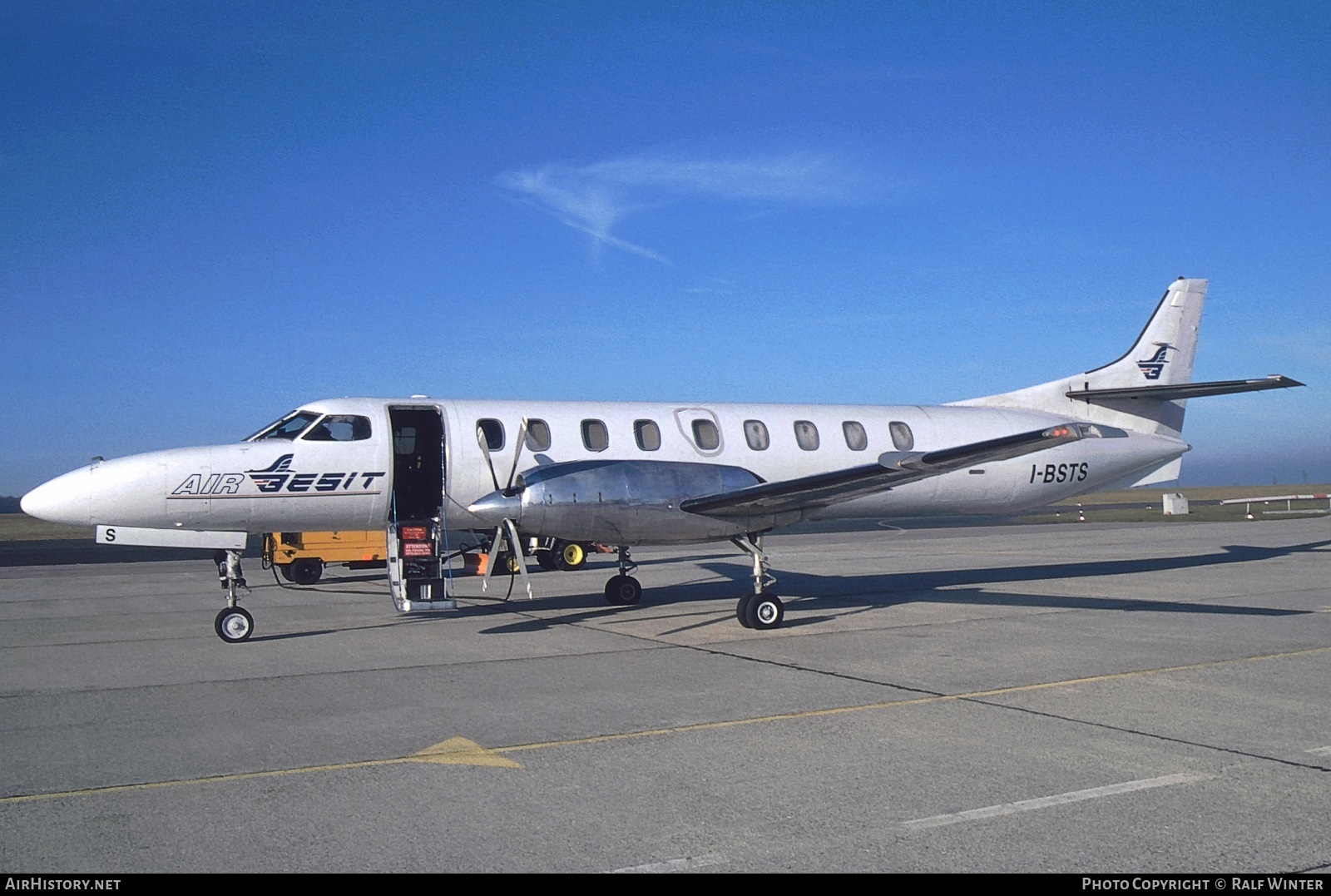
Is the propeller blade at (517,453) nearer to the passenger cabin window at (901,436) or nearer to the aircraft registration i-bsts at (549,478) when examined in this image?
the aircraft registration i-bsts at (549,478)

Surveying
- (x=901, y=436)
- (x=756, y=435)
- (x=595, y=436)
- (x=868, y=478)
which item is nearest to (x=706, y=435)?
(x=756, y=435)

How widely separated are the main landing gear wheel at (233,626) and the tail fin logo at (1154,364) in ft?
50.2

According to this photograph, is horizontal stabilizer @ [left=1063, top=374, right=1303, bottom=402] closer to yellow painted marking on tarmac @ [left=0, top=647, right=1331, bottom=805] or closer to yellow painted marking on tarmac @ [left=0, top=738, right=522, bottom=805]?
yellow painted marking on tarmac @ [left=0, top=647, right=1331, bottom=805]

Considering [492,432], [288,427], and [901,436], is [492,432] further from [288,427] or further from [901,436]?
[901,436]

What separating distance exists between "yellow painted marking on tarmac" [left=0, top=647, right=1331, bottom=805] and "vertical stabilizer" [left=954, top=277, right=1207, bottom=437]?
9907mm

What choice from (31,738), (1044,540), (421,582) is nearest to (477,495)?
(421,582)

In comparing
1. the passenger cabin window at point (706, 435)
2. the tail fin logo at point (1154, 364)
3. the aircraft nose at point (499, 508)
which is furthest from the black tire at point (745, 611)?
the tail fin logo at point (1154, 364)

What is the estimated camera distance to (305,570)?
2150 cm

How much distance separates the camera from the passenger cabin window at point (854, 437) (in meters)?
16.4

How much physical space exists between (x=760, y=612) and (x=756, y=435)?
346cm

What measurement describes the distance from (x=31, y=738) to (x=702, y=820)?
525 cm

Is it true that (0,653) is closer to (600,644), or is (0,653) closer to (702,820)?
(600,644)

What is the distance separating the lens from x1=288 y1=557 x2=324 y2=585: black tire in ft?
70.1

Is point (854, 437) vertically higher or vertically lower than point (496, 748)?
higher
